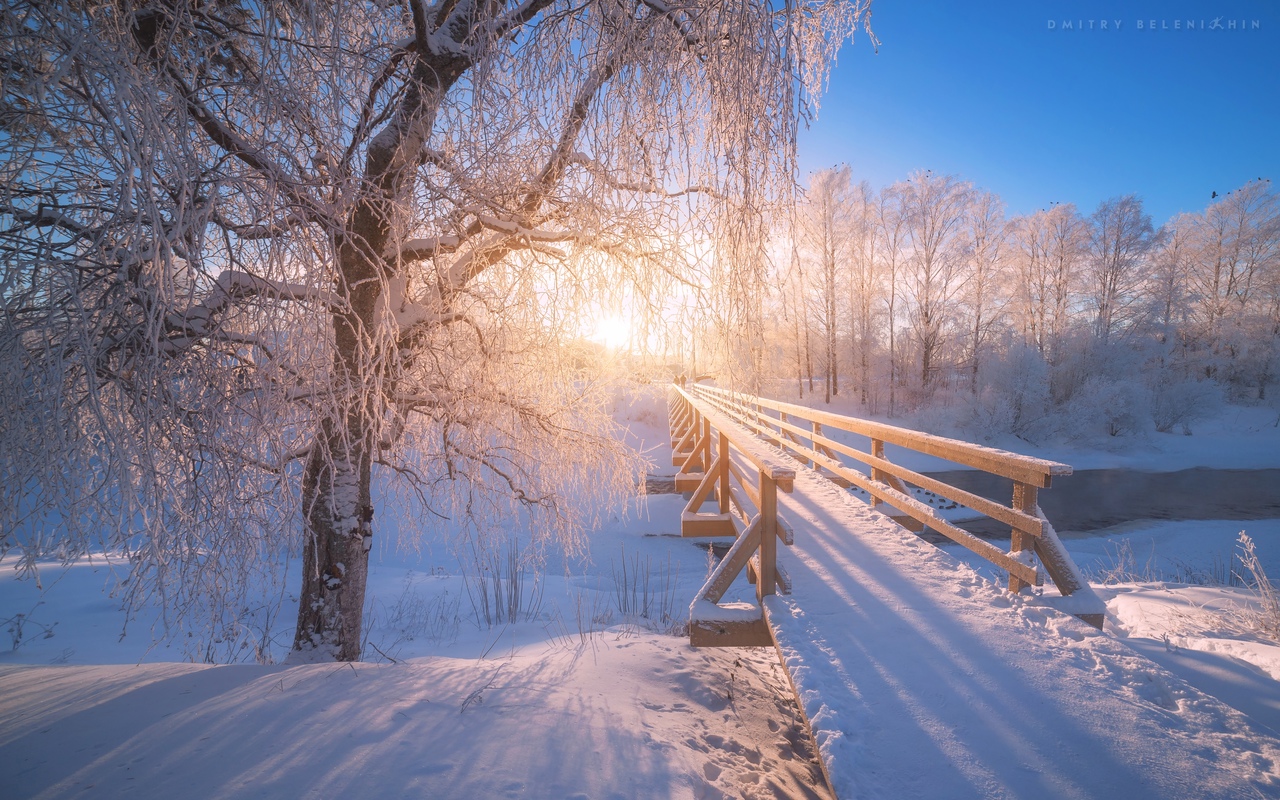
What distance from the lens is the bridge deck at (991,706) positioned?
59.4 inches

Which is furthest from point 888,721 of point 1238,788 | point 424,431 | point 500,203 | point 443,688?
point 424,431

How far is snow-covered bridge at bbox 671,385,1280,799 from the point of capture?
1528 millimetres

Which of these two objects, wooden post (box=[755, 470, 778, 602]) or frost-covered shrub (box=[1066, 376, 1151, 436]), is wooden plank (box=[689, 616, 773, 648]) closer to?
wooden post (box=[755, 470, 778, 602])

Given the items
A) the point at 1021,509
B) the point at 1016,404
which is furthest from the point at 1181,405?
the point at 1021,509

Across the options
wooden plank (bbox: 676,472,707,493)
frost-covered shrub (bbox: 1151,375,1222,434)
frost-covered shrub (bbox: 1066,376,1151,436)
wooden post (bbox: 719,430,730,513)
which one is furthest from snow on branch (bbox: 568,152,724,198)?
frost-covered shrub (bbox: 1151,375,1222,434)

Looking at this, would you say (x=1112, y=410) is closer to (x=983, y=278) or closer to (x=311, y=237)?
(x=983, y=278)

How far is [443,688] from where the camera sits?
2385 millimetres

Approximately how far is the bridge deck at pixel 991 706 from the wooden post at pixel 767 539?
111 mm

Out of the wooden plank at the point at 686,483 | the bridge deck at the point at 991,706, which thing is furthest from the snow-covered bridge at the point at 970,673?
the wooden plank at the point at 686,483

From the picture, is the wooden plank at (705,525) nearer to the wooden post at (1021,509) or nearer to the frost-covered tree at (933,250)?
the wooden post at (1021,509)

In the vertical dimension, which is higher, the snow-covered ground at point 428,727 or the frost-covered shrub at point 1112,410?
the frost-covered shrub at point 1112,410

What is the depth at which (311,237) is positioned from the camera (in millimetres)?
2023

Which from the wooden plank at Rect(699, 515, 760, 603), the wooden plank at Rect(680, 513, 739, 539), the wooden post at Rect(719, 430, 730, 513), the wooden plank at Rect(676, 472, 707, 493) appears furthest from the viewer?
the wooden plank at Rect(676, 472, 707, 493)

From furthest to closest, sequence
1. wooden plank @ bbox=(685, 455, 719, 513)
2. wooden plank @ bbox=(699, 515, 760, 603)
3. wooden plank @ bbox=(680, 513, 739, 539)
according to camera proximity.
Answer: wooden plank @ bbox=(685, 455, 719, 513)
wooden plank @ bbox=(680, 513, 739, 539)
wooden plank @ bbox=(699, 515, 760, 603)
